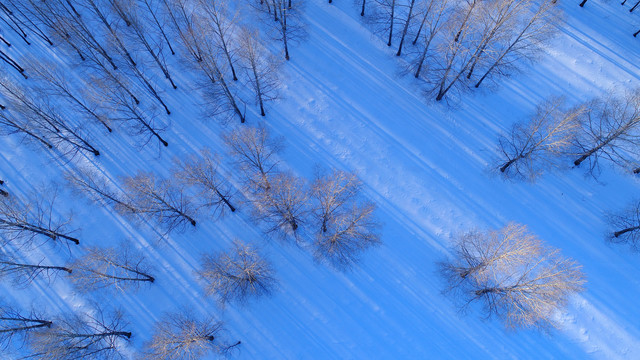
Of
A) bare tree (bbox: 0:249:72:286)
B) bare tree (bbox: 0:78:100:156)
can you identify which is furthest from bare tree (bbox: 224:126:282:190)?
bare tree (bbox: 0:249:72:286)

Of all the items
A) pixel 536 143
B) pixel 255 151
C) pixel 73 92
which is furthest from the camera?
pixel 73 92

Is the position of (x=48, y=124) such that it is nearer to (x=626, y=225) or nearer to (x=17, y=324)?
(x=17, y=324)

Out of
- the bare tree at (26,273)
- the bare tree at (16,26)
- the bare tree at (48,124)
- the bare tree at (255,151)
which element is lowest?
the bare tree at (255,151)

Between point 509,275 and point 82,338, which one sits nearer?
point 82,338

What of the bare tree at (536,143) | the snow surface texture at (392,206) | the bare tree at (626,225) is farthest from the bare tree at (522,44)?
A: the bare tree at (626,225)

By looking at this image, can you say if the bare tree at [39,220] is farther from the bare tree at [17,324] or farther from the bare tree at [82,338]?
the bare tree at [82,338]

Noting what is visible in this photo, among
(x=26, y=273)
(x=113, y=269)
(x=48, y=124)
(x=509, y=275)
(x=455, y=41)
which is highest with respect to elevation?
(x=48, y=124)

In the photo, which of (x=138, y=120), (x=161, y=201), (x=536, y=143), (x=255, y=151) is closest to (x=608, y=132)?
(x=536, y=143)
